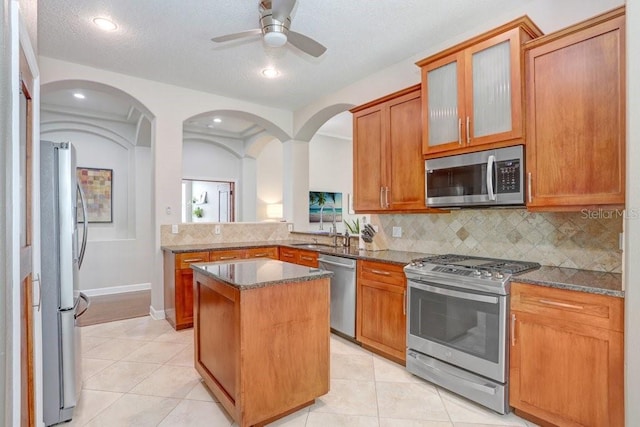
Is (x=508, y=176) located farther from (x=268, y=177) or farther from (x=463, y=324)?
(x=268, y=177)

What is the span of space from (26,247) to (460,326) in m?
2.51

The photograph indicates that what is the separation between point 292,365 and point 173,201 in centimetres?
289

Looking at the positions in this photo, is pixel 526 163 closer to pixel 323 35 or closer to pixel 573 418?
pixel 573 418

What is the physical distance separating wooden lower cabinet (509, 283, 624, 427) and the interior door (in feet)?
8.39

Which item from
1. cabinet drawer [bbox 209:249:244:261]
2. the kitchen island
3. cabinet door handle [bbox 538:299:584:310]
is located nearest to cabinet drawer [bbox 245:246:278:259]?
cabinet drawer [bbox 209:249:244:261]

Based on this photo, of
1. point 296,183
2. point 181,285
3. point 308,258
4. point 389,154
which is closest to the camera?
point 389,154

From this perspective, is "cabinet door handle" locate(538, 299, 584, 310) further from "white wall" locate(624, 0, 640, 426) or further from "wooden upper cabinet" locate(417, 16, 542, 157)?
"wooden upper cabinet" locate(417, 16, 542, 157)

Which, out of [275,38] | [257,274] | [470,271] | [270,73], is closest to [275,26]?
[275,38]

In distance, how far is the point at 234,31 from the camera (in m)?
2.95

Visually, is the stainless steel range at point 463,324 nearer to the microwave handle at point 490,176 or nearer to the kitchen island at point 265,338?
the microwave handle at point 490,176

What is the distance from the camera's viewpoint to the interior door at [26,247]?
141 centimetres

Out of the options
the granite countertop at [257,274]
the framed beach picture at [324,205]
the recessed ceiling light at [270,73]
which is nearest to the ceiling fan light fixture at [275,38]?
the recessed ceiling light at [270,73]

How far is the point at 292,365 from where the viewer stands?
2053 millimetres

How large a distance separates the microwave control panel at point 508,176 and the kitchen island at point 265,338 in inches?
54.8
